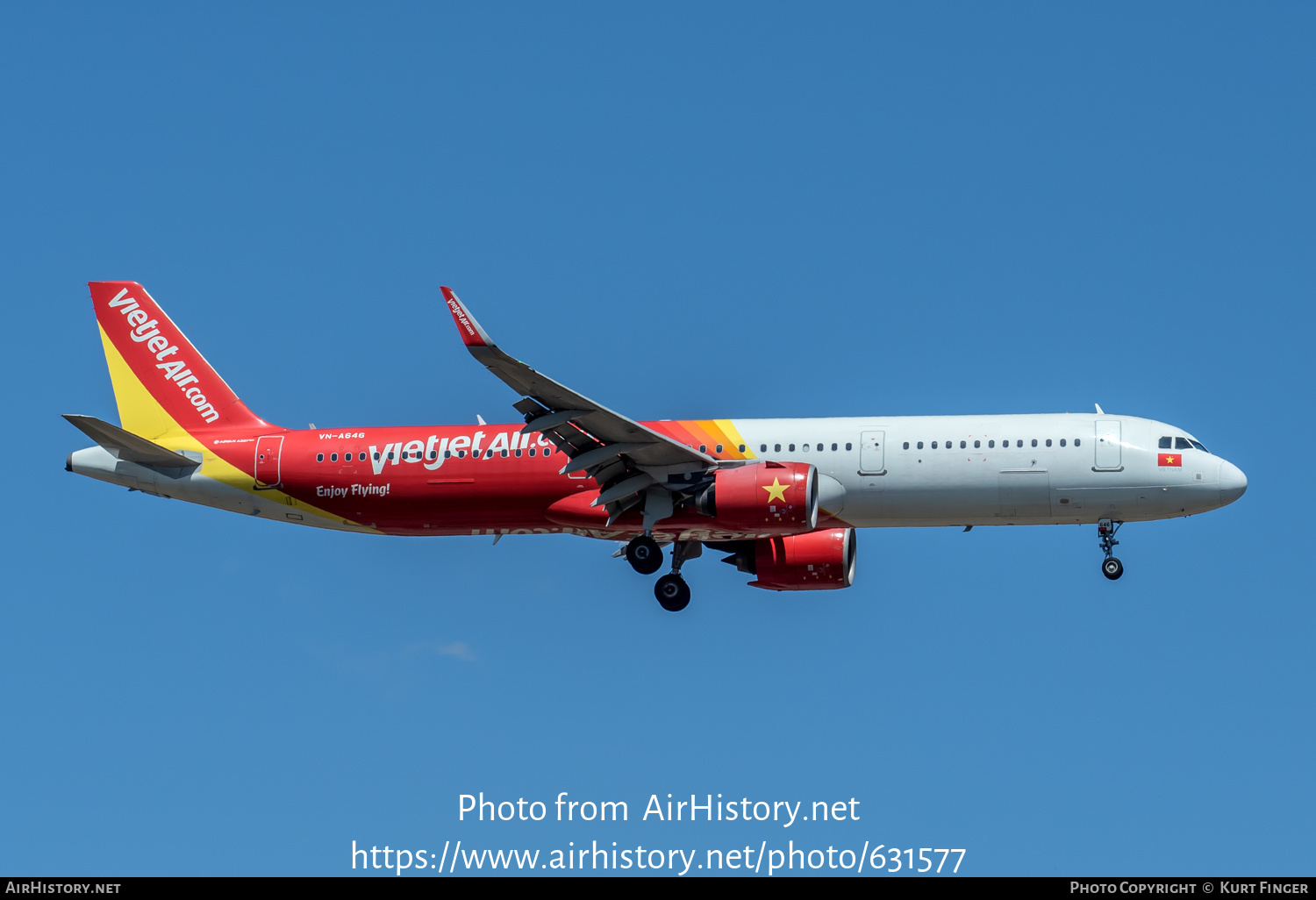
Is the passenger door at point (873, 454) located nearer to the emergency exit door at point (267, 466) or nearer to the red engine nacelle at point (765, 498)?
the red engine nacelle at point (765, 498)

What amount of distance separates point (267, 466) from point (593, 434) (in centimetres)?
988

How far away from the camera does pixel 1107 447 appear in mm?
43750

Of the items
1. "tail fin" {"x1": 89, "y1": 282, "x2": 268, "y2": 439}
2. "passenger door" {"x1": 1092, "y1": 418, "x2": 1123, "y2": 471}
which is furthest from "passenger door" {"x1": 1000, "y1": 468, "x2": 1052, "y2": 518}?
"tail fin" {"x1": 89, "y1": 282, "x2": 268, "y2": 439}

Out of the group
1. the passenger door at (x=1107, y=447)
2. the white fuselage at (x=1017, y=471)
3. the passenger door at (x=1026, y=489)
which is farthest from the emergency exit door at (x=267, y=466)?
the passenger door at (x=1107, y=447)

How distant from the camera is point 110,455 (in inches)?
1855

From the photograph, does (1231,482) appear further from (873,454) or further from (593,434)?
(593,434)

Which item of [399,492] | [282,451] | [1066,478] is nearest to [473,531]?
[399,492]

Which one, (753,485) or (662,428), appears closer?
(753,485)

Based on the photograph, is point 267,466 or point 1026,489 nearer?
point 1026,489

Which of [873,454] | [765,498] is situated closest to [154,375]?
[765,498]

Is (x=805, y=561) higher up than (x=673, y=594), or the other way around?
(x=805, y=561)

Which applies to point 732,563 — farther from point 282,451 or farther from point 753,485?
point 282,451

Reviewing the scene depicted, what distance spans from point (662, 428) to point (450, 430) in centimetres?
578
